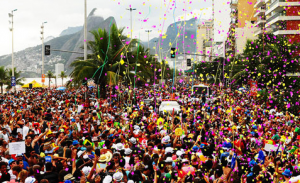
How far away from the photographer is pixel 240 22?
229 ft

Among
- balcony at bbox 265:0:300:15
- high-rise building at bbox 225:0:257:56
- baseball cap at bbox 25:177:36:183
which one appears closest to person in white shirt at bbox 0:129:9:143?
baseball cap at bbox 25:177:36:183

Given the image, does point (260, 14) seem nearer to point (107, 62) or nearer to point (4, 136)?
point (107, 62)

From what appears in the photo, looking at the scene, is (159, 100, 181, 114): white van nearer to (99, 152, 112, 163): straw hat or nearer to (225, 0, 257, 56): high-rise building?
(99, 152, 112, 163): straw hat

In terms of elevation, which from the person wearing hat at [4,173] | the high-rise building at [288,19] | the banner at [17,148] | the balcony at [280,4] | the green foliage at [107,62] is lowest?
the person wearing hat at [4,173]

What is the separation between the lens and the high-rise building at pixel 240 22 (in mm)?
63688

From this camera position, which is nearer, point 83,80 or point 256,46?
point 83,80

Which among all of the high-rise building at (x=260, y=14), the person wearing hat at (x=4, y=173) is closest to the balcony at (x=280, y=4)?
the high-rise building at (x=260, y=14)

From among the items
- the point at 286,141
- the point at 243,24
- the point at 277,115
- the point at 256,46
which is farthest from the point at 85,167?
the point at 243,24

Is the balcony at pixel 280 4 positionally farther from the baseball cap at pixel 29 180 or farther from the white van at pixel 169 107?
the baseball cap at pixel 29 180

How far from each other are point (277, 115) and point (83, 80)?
12.4 meters

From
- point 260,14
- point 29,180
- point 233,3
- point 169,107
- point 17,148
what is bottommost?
point 29,180

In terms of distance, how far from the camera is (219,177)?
605 cm

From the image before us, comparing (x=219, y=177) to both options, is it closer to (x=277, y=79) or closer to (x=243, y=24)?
(x=277, y=79)

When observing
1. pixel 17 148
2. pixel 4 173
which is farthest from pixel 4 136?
pixel 4 173
